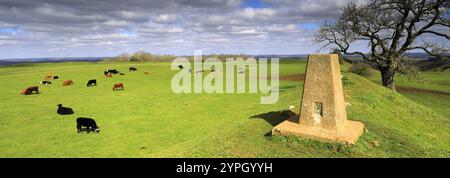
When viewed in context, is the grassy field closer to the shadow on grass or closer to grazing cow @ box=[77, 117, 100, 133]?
the shadow on grass

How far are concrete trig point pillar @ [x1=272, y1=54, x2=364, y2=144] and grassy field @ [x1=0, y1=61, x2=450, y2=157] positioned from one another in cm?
41

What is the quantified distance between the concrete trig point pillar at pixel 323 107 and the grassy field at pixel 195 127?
16.3 inches

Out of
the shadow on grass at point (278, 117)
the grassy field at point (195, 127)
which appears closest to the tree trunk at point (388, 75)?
the grassy field at point (195, 127)

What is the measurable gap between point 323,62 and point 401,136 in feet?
16.6

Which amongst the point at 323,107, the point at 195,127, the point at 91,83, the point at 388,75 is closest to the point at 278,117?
the point at 323,107

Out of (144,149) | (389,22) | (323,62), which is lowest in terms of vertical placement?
(144,149)

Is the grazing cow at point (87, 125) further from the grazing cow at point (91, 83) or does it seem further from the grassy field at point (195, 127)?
the grazing cow at point (91, 83)

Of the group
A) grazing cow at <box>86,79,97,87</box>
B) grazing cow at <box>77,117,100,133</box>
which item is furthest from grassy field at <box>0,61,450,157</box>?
grazing cow at <box>86,79,97,87</box>

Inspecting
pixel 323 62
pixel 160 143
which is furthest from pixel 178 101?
pixel 323 62

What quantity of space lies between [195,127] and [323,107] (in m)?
7.95

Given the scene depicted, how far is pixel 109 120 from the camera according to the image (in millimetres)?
19344

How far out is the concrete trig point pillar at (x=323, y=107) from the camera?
11852mm

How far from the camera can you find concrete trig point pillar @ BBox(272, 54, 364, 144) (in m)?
11.9
